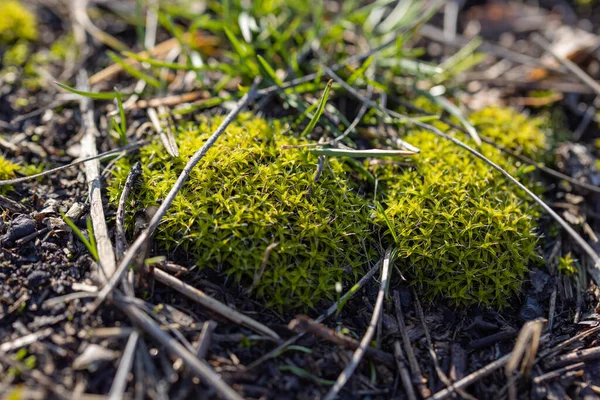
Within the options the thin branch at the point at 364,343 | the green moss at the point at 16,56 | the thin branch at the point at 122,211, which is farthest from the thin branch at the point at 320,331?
the green moss at the point at 16,56

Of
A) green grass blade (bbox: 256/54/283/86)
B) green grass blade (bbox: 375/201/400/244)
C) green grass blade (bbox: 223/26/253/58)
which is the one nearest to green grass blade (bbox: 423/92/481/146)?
green grass blade (bbox: 375/201/400/244)

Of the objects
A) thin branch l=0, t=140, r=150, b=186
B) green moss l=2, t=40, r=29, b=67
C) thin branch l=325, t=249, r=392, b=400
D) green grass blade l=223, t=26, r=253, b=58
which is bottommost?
thin branch l=325, t=249, r=392, b=400

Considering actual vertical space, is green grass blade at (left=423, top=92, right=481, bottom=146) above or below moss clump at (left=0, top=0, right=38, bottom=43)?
below

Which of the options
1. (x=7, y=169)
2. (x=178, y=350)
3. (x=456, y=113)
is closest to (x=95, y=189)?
(x=7, y=169)

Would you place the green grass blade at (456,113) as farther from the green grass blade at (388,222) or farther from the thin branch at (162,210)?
the thin branch at (162,210)

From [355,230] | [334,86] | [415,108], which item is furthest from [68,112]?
[415,108]

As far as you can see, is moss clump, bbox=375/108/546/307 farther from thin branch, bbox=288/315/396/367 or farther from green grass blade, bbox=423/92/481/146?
thin branch, bbox=288/315/396/367

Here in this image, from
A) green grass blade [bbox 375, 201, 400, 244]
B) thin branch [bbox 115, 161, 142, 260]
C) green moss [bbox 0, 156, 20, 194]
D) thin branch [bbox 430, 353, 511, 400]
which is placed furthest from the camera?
green moss [bbox 0, 156, 20, 194]

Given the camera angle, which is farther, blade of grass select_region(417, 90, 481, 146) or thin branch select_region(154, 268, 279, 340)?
blade of grass select_region(417, 90, 481, 146)
